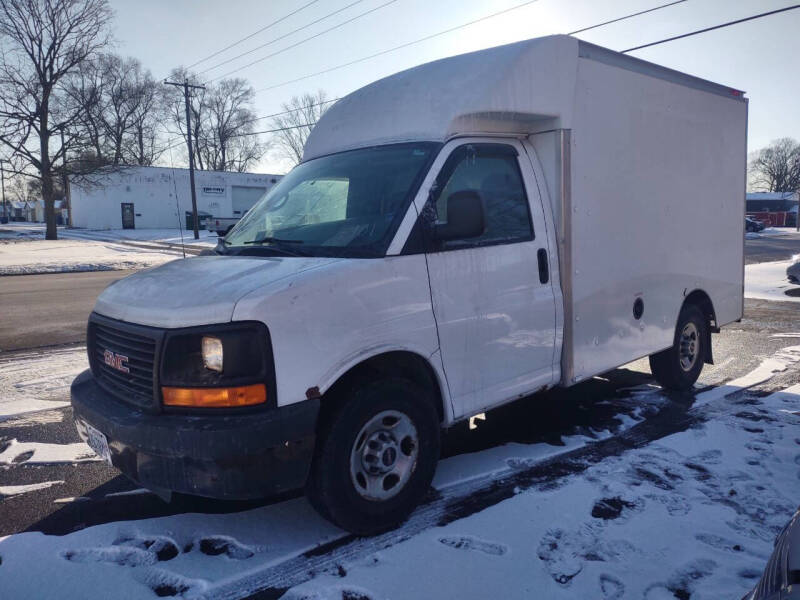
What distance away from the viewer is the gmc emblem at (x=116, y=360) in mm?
3150

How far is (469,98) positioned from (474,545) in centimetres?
262

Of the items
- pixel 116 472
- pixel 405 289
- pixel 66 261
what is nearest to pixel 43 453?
pixel 116 472

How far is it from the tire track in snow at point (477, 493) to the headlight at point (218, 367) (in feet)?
2.88

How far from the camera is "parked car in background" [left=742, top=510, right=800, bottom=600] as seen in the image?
164cm

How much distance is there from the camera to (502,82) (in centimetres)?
390

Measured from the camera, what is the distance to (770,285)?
14570mm

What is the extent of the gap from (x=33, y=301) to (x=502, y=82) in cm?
1209

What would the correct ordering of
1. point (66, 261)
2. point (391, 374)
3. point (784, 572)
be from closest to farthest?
point (784, 572) < point (391, 374) < point (66, 261)

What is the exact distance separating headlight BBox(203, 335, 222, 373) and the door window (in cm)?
140

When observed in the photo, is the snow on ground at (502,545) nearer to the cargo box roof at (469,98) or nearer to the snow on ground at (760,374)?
the snow on ground at (760,374)

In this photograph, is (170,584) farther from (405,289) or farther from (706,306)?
(706,306)

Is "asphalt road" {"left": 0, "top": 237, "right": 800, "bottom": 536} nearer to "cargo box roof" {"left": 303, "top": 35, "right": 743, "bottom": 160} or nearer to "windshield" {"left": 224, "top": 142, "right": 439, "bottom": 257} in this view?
"windshield" {"left": 224, "top": 142, "right": 439, "bottom": 257}

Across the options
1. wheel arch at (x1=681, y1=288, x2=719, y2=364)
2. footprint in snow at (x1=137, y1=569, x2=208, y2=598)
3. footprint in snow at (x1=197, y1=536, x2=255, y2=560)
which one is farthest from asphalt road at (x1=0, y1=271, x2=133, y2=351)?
wheel arch at (x1=681, y1=288, x2=719, y2=364)

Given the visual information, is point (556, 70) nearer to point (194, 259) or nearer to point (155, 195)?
point (194, 259)
